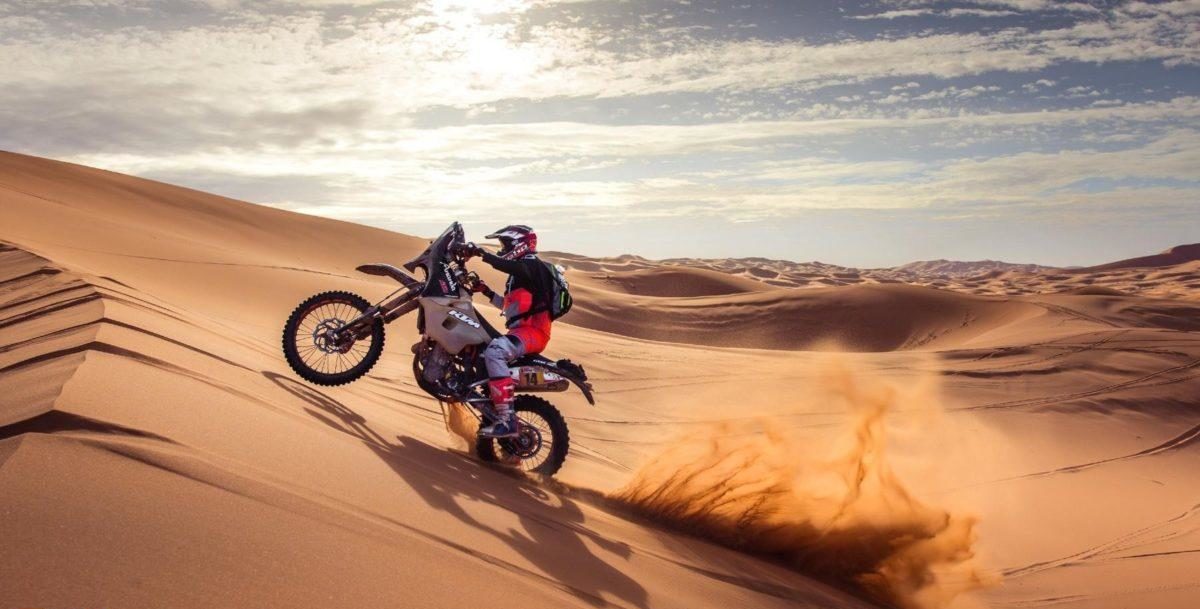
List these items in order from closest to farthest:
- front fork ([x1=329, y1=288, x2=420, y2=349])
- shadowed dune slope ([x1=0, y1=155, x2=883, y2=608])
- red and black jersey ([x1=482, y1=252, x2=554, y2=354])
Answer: shadowed dune slope ([x1=0, y1=155, x2=883, y2=608])
red and black jersey ([x1=482, y1=252, x2=554, y2=354])
front fork ([x1=329, y1=288, x2=420, y2=349])

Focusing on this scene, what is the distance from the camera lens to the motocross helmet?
18.7 ft

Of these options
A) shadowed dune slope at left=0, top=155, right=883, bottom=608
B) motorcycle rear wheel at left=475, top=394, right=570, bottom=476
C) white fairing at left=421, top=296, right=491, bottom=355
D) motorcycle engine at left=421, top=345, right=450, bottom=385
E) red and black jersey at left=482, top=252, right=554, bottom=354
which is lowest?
shadowed dune slope at left=0, top=155, right=883, bottom=608

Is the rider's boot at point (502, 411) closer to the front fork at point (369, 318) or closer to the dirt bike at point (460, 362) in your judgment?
the dirt bike at point (460, 362)

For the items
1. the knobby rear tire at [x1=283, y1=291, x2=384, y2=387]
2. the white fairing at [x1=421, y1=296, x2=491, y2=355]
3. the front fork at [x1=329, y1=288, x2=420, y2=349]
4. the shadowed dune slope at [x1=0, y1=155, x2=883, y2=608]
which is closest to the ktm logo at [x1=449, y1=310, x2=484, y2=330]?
the white fairing at [x1=421, y1=296, x2=491, y2=355]

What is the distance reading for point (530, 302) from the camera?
5.78 m

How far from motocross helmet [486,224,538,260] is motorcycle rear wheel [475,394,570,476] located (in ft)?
3.32

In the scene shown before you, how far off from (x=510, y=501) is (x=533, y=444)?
1312 mm

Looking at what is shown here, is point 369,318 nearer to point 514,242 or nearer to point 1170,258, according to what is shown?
point 514,242

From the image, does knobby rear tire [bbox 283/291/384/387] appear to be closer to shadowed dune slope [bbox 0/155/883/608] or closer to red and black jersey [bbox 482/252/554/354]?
shadowed dune slope [bbox 0/155/883/608]

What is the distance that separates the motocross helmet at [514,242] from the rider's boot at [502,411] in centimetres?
84

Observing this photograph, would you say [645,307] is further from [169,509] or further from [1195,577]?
[169,509]

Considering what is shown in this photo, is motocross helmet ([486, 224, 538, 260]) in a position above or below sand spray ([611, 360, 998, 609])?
above

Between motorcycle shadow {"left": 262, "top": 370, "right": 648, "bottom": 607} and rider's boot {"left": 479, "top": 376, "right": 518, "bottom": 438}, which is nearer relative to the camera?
motorcycle shadow {"left": 262, "top": 370, "right": 648, "bottom": 607}

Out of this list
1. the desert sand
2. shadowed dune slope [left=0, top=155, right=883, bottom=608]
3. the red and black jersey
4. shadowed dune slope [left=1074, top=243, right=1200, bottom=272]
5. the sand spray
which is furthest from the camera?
shadowed dune slope [left=1074, top=243, right=1200, bottom=272]
